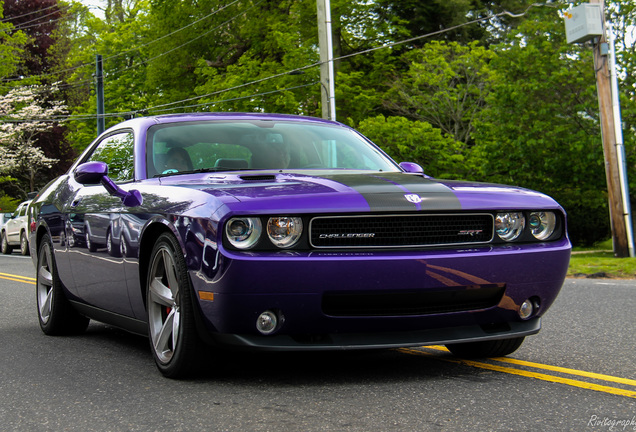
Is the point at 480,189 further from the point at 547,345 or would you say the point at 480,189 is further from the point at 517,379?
the point at 547,345

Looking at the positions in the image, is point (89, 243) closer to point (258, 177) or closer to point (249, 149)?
point (249, 149)

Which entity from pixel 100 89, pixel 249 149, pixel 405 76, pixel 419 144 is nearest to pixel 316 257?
pixel 249 149

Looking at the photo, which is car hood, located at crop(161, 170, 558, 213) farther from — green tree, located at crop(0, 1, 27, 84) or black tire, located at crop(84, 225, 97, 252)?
green tree, located at crop(0, 1, 27, 84)

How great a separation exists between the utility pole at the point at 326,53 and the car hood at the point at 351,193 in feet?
66.0

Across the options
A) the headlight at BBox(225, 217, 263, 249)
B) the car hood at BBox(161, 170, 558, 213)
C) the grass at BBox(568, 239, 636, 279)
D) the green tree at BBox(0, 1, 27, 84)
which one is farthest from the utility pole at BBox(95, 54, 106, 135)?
the headlight at BBox(225, 217, 263, 249)

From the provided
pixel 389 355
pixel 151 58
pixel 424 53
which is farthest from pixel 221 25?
pixel 389 355

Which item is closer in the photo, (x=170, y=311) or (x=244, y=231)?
(x=244, y=231)

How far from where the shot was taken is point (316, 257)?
431cm

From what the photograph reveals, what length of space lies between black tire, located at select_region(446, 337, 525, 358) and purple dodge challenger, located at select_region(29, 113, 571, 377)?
0.03 feet

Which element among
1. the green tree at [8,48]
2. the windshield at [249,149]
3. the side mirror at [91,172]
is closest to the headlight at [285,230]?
the windshield at [249,149]

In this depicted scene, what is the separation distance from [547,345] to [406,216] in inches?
79.9

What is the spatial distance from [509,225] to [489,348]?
0.95 meters

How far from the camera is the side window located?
5993mm

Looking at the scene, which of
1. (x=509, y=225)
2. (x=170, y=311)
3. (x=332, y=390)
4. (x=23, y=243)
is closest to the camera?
(x=332, y=390)
